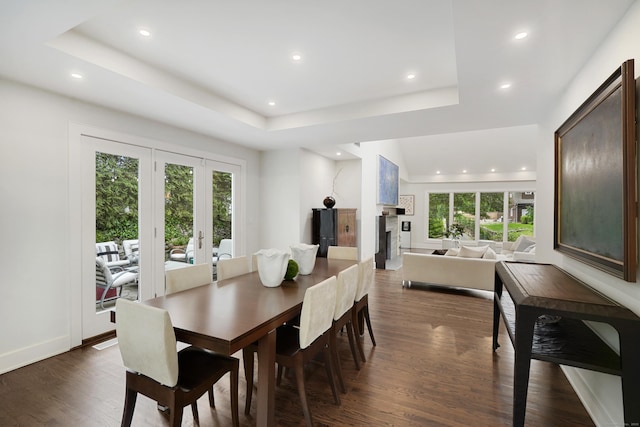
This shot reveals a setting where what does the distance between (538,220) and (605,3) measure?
234 cm

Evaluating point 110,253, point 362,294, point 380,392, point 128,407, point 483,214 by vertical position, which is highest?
point 483,214

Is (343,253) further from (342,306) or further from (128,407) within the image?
(128,407)

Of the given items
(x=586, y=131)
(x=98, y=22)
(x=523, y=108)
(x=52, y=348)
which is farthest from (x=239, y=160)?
(x=586, y=131)

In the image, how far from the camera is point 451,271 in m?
4.97

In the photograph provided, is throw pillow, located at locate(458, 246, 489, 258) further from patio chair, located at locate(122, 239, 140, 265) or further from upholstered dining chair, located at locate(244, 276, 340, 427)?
patio chair, located at locate(122, 239, 140, 265)

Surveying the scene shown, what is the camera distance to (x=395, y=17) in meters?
2.10

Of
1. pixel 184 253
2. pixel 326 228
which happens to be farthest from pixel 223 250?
pixel 326 228

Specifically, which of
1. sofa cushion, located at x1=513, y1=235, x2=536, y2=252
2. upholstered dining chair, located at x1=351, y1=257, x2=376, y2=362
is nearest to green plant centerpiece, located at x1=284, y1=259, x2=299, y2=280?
upholstered dining chair, located at x1=351, y1=257, x2=376, y2=362

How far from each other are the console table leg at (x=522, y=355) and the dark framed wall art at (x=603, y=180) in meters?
0.50

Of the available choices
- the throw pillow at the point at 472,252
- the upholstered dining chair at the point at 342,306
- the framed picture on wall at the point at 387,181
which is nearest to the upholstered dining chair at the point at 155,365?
the upholstered dining chair at the point at 342,306

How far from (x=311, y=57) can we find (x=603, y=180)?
2311 millimetres

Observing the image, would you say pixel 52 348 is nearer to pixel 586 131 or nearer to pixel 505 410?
pixel 505 410

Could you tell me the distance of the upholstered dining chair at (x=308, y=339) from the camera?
182 centimetres

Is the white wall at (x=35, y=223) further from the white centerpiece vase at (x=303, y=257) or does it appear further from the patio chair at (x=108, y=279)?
the white centerpiece vase at (x=303, y=257)
